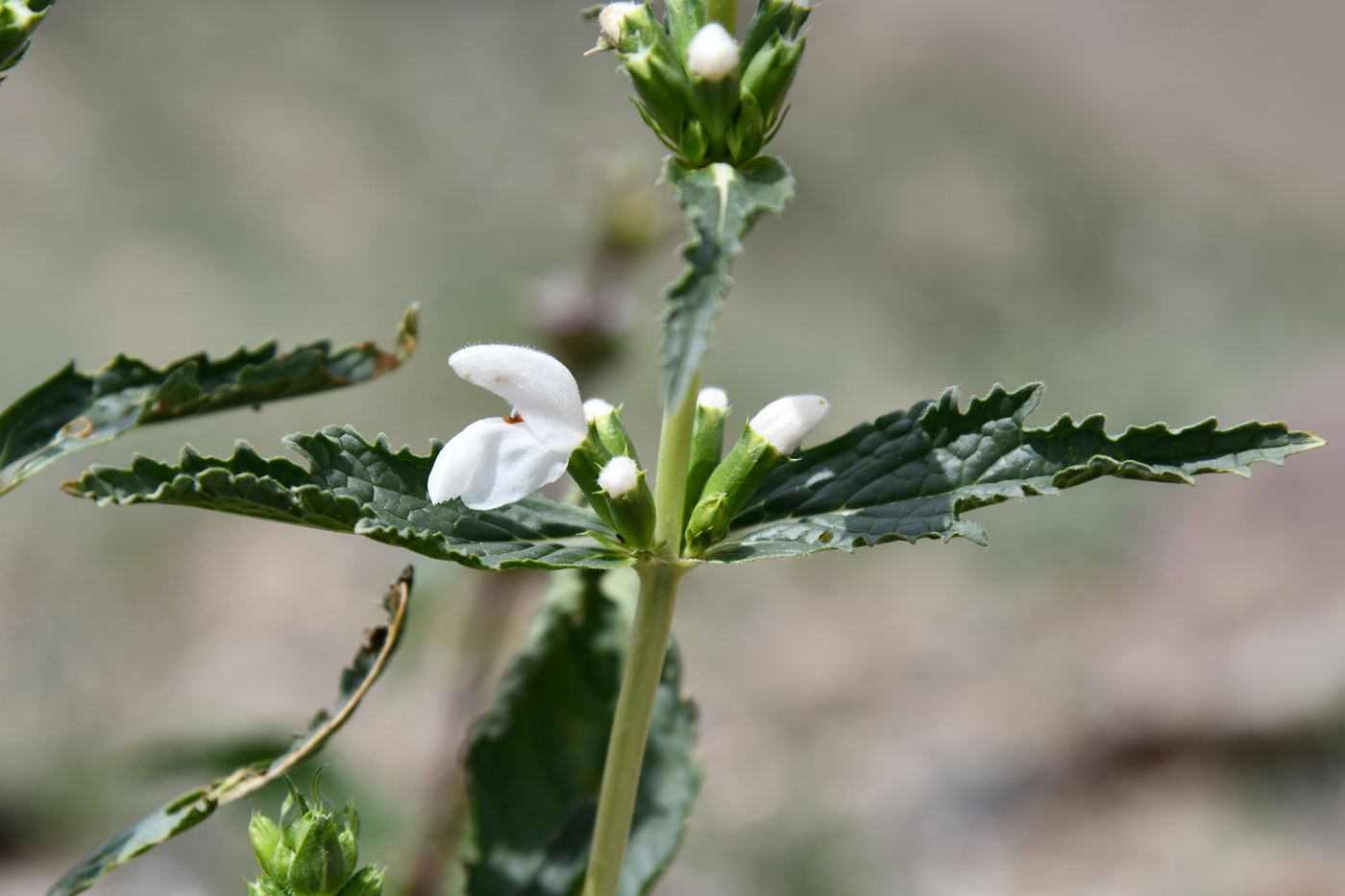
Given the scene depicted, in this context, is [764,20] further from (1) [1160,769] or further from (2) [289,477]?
(1) [1160,769]

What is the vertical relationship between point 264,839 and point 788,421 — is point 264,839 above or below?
below

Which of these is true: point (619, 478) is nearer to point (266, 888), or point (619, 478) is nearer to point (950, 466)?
point (950, 466)

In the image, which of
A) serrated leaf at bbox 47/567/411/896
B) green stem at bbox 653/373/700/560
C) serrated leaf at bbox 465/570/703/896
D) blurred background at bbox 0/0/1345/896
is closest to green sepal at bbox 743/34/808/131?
green stem at bbox 653/373/700/560

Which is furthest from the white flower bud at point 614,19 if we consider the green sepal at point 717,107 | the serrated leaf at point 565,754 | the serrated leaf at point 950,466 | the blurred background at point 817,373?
the blurred background at point 817,373

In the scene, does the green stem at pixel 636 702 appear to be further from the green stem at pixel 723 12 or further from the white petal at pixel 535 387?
the green stem at pixel 723 12

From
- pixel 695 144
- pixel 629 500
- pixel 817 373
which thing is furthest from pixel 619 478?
pixel 817 373
